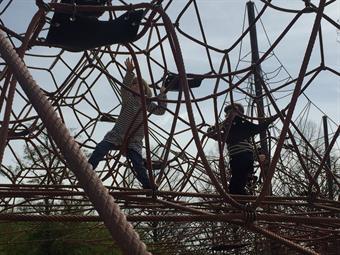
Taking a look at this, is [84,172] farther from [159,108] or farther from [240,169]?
[240,169]

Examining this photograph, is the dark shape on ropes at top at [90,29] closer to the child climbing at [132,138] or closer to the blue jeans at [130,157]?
the child climbing at [132,138]

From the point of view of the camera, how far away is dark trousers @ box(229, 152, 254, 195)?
351cm

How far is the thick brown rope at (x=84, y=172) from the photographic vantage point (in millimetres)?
759

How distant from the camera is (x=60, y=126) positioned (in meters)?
0.89

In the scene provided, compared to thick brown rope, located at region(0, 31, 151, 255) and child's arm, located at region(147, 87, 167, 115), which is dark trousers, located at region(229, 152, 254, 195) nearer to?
child's arm, located at region(147, 87, 167, 115)

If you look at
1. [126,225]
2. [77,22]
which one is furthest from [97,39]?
[126,225]

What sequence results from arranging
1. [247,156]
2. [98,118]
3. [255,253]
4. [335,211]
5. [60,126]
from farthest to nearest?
[255,253], [98,118], [247,156], [335,211], [60,126]

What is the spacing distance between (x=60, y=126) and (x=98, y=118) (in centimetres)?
325

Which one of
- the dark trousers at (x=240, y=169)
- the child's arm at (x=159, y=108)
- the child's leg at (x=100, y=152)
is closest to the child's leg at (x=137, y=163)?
the child's leg at (x=100, y=152)

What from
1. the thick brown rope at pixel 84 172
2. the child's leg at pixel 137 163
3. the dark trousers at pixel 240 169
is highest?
the dark trousers at pixel 240 169

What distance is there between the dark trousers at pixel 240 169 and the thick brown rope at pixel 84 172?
258cm

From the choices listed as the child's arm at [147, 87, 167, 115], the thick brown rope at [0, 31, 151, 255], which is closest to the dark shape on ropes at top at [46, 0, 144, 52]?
the thick brown rope at [0, 31, 151, 255]

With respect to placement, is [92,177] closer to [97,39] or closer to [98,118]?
[97,39]

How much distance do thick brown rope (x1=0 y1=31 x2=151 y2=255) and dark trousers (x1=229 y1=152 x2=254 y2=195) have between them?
8.48ft
